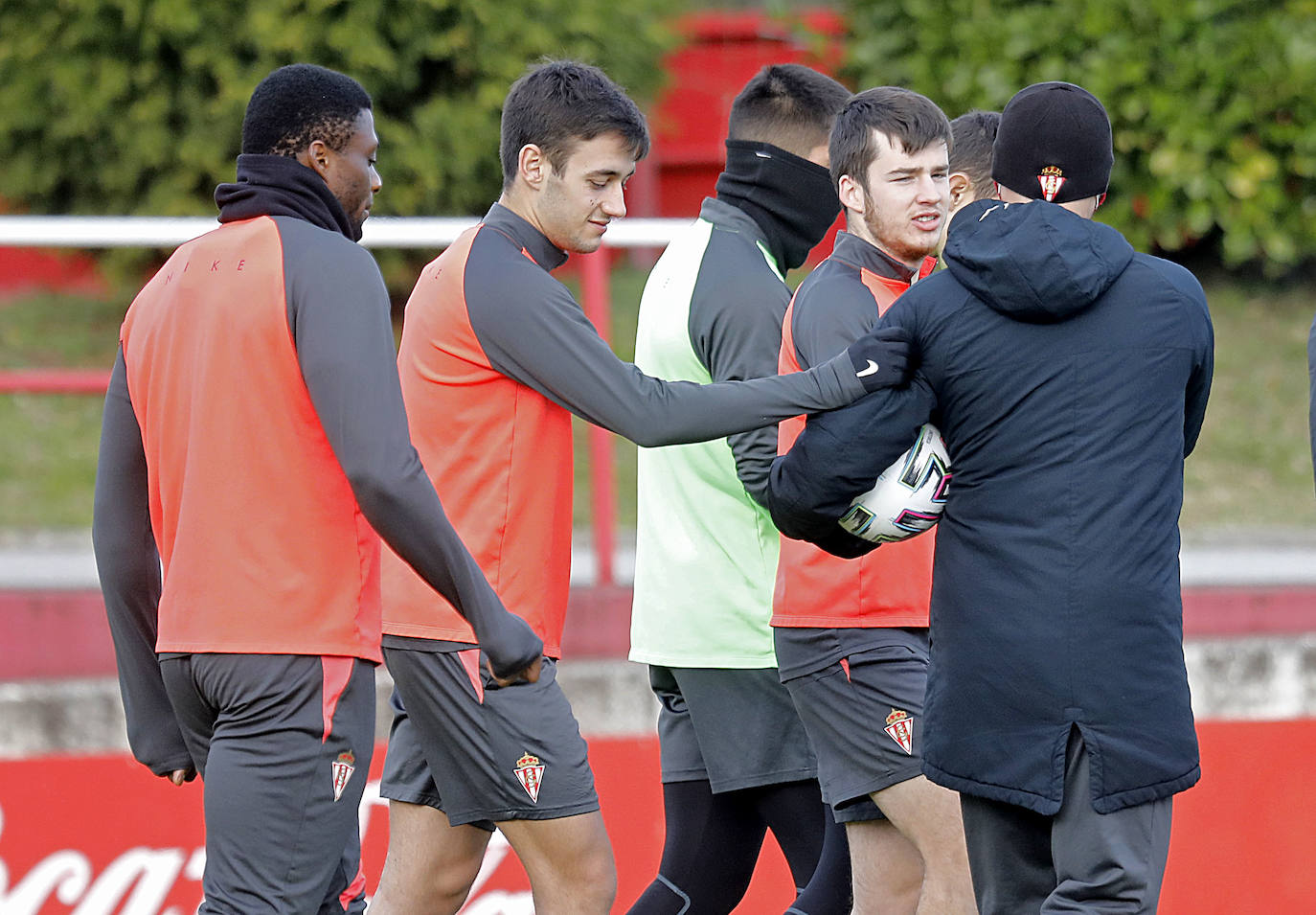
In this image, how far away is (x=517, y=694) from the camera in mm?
3264

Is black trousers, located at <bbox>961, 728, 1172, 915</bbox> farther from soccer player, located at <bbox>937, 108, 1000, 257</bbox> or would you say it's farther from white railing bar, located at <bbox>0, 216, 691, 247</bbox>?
white railing bar, located at <bbox>0, 216, 691, 247</bbox>

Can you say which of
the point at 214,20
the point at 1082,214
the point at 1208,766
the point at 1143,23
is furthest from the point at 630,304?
the point at 1082,214

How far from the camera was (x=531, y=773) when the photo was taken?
3236 mm

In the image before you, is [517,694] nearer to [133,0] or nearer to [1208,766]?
[1208,766]

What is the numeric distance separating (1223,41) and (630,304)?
3.78m

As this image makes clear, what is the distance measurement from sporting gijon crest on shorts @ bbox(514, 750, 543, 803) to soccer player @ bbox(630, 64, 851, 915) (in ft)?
1.86

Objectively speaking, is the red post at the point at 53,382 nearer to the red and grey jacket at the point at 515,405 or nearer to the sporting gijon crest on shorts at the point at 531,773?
the red and grey jacket at the point at 515,405

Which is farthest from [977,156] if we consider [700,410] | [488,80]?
[488,80]

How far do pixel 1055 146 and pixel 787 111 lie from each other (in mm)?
1087

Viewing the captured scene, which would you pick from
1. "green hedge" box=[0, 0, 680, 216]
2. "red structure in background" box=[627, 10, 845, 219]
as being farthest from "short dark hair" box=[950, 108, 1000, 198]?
"red structure in background" box=[627, 10, 845, 219]

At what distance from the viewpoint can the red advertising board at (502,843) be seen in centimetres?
472

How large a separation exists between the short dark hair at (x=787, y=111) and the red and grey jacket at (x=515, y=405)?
0.69 m

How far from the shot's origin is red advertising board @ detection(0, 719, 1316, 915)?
4.72 meters

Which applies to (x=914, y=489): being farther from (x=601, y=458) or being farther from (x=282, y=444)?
(x=601, y=458)
